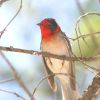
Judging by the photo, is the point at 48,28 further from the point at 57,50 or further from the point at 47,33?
the point at 57,50

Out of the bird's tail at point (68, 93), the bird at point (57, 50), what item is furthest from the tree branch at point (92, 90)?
the bird at point (57, 50)

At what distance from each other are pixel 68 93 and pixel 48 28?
103cm

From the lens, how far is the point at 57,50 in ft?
12.4

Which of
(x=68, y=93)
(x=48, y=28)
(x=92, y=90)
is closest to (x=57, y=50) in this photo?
(x=48, y=28)

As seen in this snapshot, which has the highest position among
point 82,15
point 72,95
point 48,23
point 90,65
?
point 48,23

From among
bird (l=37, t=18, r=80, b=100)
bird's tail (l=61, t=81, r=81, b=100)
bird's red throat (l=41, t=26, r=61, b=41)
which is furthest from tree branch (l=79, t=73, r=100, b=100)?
bird's red throat (l=41, t=26, r=61, b=41)

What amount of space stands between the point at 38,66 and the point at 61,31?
3.74 feet

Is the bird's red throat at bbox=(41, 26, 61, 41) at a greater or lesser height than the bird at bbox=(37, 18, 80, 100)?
greater

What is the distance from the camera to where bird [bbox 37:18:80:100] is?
3602 millimetres

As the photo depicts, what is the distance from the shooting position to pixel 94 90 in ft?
7.80

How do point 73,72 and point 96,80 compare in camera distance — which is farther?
Result: point 73,72

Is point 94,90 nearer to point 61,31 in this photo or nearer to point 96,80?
point 96,80

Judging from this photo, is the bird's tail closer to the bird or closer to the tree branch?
the bird

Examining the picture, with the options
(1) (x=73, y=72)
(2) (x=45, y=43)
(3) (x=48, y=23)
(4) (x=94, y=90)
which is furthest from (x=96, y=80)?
(3) (x=48, y=23)
